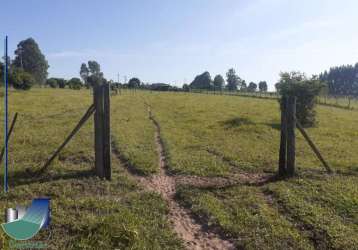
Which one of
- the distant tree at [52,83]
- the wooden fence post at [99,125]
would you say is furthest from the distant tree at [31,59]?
the wooden fence post at [99,125]

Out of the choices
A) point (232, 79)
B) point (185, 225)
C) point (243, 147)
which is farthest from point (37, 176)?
point (232, 79)

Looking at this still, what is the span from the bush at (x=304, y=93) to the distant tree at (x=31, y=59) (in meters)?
67.5

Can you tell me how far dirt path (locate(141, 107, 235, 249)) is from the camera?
15.7ft

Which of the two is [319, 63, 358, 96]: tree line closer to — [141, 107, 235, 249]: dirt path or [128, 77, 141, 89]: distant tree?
[128, 77, 141, 89]: distant tree

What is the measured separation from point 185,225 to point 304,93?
15.6 metres

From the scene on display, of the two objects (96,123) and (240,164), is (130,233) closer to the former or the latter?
(96,123)

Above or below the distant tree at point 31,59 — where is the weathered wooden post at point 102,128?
below

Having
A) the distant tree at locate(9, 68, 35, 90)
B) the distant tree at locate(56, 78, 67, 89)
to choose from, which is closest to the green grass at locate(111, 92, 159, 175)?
the distant tree at locate(9, 68, 35, 90)

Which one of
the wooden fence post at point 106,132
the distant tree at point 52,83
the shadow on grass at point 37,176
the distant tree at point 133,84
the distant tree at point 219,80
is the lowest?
the shadow on grass at point 37,176

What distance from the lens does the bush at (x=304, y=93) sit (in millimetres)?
18609

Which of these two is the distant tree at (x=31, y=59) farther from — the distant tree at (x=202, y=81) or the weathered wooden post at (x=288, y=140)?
the weathered wooden post at (x=288, y=140)

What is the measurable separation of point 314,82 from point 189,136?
9470 millimetres

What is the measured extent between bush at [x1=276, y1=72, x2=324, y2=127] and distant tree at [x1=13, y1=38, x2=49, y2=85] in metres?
67.5

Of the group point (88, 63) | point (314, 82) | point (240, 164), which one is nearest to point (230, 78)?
point (88, 63)
